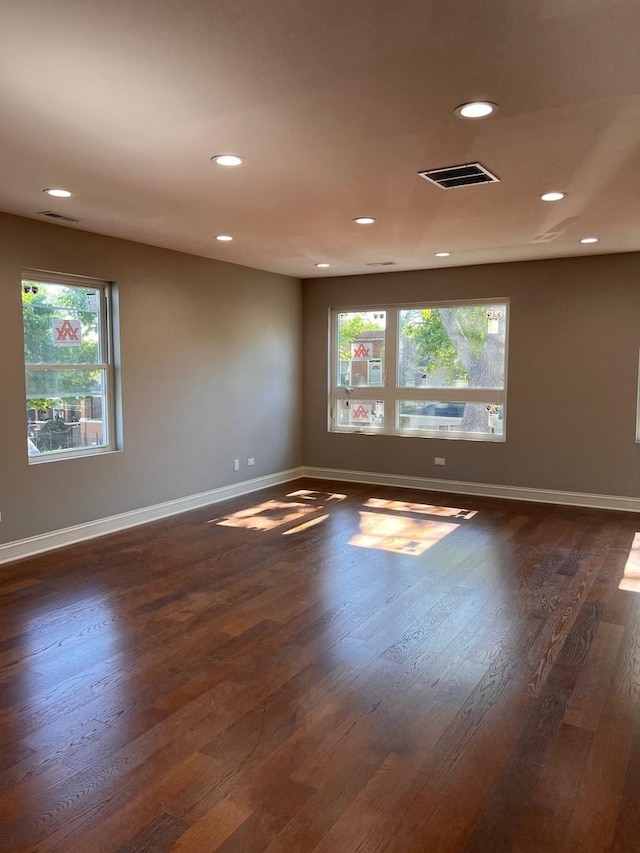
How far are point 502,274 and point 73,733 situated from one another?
5.74 meters

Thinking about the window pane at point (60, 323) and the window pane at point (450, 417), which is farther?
the window pane at point (450, 417)

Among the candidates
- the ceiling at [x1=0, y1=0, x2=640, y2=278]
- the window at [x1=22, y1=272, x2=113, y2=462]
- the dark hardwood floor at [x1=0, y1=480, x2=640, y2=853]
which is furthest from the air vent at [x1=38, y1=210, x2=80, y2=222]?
the dark hardwood floor at [x1=0, y1=480, x2=640, y2=853]

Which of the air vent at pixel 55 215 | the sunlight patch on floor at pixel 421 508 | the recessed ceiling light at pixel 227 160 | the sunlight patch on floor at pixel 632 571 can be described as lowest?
the sunlight patch on floor at pixel 632 571

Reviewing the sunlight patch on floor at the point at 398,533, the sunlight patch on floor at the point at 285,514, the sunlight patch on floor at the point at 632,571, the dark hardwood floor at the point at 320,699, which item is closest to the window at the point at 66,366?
the dark hardwood floor at the point at 320,699

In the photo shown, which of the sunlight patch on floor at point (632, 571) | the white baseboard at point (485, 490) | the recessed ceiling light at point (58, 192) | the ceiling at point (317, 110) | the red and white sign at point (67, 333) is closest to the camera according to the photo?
the ceiling at point (317, 110)

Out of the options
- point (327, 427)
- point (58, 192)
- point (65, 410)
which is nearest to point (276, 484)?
point (327, 427)

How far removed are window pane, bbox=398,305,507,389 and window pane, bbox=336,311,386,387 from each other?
275mm

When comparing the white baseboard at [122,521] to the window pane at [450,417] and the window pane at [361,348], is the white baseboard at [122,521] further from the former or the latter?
the window pane at [450,417]

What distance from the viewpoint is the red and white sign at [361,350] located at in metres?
7.51

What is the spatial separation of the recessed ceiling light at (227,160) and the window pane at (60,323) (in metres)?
2.25

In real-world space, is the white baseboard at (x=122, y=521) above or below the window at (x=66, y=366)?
below

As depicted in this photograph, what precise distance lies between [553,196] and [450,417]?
3475mm

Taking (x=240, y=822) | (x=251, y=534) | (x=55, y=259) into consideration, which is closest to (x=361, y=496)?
(x=251, y=534)

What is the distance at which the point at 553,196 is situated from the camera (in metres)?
3.82
